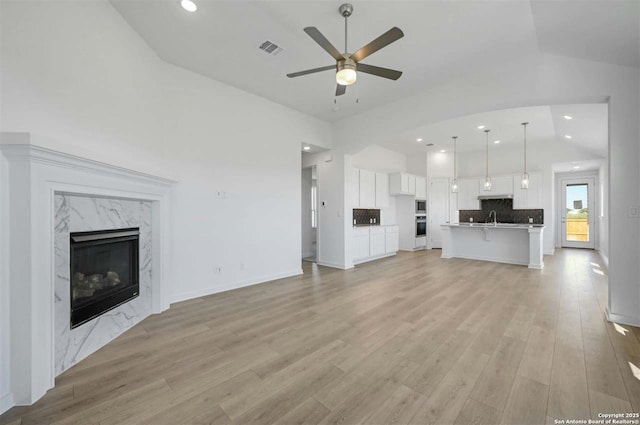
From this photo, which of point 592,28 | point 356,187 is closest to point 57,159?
point 592,28

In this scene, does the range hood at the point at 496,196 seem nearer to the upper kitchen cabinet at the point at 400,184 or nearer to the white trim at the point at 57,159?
the upper kitchen cabinet at the point at 400,184

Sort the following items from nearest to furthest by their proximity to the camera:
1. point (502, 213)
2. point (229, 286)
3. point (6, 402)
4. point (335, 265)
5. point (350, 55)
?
1. point (6, 402)
2. point (350, 55)
3. point (229, 286)
4. point (335, 265)
5. point (502, 213)

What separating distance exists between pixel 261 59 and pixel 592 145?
820cm

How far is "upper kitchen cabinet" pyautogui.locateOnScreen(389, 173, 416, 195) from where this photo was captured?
26.7 ft

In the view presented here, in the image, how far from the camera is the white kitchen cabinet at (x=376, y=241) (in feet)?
22.9

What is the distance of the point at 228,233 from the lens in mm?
4328

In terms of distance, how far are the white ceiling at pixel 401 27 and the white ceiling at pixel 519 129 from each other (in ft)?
7.79

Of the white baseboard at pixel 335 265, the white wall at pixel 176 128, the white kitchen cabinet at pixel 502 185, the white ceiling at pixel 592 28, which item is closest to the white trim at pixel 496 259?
the white kitchen cabinet at pixel 502 185

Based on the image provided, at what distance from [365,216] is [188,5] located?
6235 millimetres

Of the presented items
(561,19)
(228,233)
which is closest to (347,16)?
(561,19)

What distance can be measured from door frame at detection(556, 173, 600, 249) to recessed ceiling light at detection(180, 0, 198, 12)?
12.0 m

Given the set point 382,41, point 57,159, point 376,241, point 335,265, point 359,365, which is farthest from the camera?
point 376,241

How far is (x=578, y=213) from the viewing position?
9242 millimetres

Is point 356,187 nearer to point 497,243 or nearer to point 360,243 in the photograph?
point 360,243
